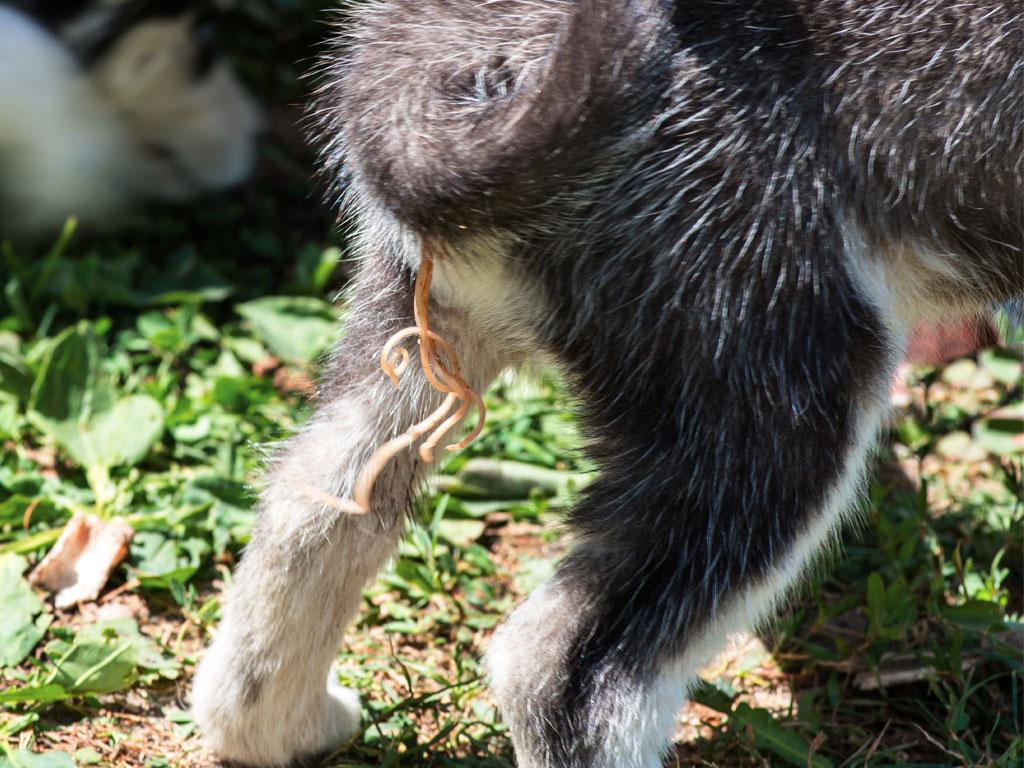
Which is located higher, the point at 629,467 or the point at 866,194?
the point at 866,194

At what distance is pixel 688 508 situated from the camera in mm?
2008

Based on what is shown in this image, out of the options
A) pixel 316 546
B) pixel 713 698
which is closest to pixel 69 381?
pixel 316 546

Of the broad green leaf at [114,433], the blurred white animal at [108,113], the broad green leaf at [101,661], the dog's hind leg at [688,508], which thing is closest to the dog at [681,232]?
the dog's hind leg at [688,508]

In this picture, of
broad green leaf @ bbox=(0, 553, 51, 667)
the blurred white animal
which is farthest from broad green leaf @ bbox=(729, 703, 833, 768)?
the blurred white animal

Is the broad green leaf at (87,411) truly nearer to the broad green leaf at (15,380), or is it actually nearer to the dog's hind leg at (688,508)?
the broad green leaf at (15,380)

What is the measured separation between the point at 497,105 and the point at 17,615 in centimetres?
170

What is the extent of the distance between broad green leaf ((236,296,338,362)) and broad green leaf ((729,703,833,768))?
1.81 m

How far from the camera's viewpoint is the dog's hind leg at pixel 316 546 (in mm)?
2408

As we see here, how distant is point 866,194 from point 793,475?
48 centimetres

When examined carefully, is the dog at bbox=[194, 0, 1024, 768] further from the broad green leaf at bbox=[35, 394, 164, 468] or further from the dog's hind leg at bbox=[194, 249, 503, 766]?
the broad green leaf at bbox=[35, 394, 164, 468]

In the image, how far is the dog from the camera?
195cm

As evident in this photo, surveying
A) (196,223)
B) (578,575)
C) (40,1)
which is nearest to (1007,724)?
(578,575)

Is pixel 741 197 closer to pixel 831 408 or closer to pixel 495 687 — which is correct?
pixel 831 408

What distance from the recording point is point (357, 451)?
2418 mm
